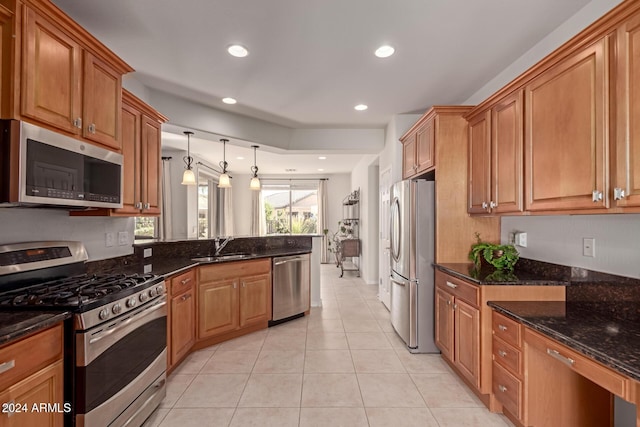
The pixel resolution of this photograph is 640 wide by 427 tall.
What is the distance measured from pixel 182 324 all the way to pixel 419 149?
2.96 metres

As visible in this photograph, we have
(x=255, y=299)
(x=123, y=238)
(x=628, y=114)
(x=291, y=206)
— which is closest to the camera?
(x=628, y=114)

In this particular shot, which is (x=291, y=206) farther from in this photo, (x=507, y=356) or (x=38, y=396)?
(x=38, y=396)

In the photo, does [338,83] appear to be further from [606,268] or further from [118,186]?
[606,268]

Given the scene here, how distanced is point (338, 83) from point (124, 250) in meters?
2.60

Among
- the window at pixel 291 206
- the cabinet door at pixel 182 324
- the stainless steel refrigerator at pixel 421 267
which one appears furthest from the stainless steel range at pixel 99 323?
the window at pixel 291 206

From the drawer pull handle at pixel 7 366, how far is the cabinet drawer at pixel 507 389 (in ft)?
8.18

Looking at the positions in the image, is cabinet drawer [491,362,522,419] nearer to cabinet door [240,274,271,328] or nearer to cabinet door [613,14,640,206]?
cabinet door [613,14,640,206]

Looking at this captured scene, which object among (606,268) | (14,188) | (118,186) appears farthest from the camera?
(118,186)

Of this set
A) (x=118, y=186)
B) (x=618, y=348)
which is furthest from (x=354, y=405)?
(x=118, y=186)

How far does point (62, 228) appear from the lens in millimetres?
2275

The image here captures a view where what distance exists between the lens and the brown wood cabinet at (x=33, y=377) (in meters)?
1.21

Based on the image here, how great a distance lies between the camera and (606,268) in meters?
1.88

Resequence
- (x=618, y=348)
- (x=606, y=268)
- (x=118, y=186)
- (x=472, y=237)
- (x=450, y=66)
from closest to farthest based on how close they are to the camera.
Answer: (x=618, y=348) < (x=606, y=268) < (x=118, y=186) < (x=450, y=66) < (x=472, y=237)

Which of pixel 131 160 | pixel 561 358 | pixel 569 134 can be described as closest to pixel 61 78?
pixel 131 160
